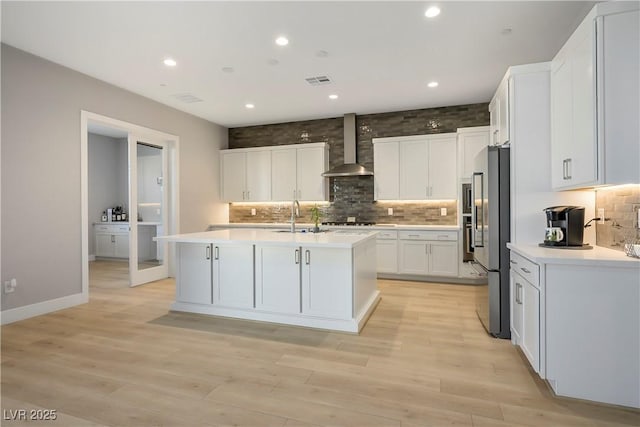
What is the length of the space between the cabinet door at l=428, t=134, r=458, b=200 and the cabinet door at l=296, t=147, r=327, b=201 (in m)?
1.94

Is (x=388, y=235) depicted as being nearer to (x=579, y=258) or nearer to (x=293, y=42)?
(x=293, y=42)

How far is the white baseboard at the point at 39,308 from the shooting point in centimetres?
345

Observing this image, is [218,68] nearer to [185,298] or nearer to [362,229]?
[185,298]

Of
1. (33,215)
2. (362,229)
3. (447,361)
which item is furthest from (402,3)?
(33,215)

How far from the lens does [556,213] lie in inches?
103

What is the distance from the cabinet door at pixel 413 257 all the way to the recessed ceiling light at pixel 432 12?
3284mm

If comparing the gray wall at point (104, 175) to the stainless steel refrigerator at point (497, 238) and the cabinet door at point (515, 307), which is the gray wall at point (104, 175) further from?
the cabinet door at point (515, 307)

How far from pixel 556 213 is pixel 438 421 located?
187 centimetres

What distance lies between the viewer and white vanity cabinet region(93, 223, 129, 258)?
292 inches

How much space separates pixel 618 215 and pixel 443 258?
282 centimetres

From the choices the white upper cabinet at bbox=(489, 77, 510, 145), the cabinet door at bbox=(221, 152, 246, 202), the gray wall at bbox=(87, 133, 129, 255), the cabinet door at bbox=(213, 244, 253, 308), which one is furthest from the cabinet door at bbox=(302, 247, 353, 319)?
the gray wall at bbox=(87, 133, 129, 255)

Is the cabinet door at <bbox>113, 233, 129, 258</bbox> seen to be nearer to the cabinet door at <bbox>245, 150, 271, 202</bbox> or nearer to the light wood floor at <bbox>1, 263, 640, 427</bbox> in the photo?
the cabinet door at <bbox>245, 150, 271, 202</bbox>

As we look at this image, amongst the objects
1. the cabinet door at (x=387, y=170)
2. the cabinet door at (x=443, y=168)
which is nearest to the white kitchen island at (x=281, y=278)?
the cabinet door at (x=387, y=170)

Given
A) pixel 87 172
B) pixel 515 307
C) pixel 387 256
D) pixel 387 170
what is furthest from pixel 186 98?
pixel 515 307
